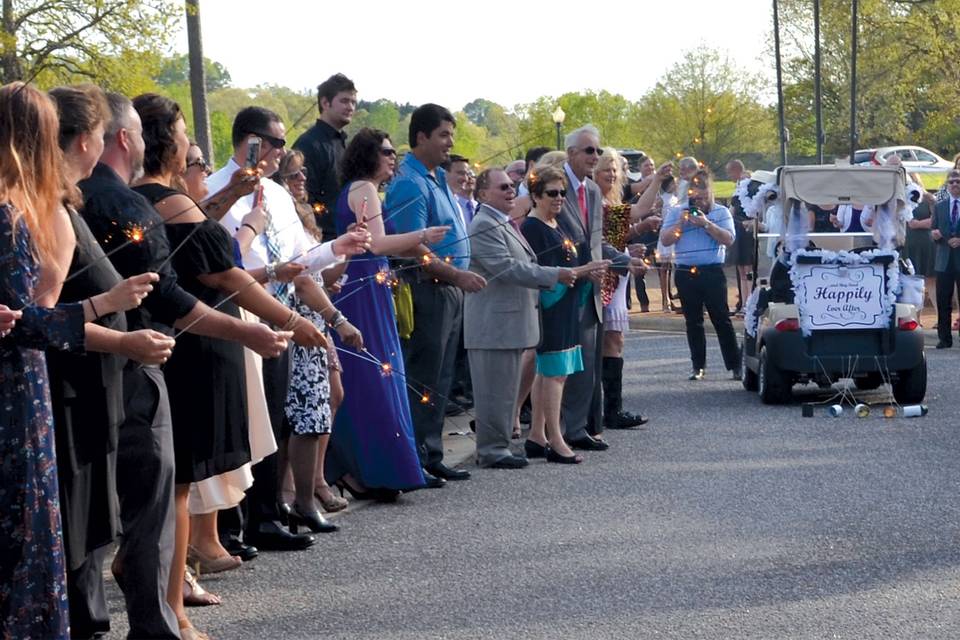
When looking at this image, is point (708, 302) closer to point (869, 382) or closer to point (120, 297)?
point (869, 382)

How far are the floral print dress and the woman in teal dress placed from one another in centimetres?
649

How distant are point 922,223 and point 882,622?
658 inches

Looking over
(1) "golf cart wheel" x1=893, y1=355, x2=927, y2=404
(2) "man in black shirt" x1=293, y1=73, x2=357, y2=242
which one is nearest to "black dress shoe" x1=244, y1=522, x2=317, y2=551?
(2) "man in black shirt" x1=293, y1=73, x2=357, y2=242

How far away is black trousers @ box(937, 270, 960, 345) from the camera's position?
18.9 metres

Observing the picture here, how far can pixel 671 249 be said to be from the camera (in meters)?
16.6

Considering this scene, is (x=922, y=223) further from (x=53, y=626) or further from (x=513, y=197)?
(x=53, y=626)

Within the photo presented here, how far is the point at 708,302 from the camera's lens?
15961mm

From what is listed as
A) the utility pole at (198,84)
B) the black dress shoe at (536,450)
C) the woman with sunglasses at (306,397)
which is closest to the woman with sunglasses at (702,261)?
the black dress shoe at (536,450)

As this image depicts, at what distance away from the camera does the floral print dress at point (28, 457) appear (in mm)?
4910

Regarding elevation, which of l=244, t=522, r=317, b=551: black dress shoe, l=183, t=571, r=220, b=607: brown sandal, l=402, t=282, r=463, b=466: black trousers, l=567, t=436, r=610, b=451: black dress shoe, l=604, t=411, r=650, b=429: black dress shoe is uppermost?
l=402, t=282, r=463, b=466: black trousers

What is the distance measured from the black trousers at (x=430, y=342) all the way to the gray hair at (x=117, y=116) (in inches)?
175

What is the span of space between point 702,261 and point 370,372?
7.26 metres

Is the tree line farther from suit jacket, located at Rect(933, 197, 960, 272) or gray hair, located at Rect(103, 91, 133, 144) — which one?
gray hair, located at Rect(103, 91, 133, 144)

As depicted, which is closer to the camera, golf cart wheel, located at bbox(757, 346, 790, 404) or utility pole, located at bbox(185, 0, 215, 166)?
golf cart wheel, located at bbox(757, 346, 790, 404)
